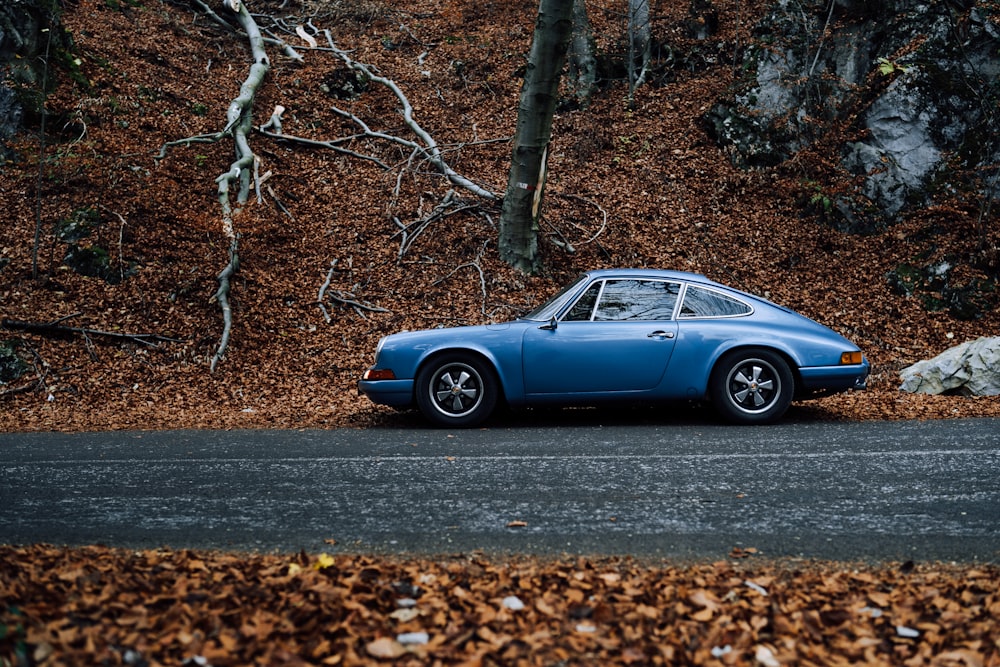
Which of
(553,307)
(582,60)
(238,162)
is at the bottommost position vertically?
(553,307)

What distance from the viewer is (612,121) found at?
724 inches

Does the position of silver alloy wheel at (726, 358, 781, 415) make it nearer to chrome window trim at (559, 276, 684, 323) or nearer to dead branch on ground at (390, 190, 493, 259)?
chrome window trim at (559, 276, 684, 323)

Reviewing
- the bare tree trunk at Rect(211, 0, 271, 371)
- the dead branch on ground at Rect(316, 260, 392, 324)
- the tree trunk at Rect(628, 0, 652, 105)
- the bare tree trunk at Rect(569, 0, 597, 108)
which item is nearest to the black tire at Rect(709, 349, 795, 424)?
the dead branch on ground at Rect(316, 260, 392, 324)

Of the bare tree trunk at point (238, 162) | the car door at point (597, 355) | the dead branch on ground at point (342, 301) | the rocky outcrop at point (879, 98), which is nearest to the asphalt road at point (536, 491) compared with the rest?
the car door at point (597, 355)

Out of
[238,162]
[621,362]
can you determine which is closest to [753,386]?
[621,362]

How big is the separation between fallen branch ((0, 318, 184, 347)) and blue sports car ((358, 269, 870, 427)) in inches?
203

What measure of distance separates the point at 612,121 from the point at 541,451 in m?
13.4

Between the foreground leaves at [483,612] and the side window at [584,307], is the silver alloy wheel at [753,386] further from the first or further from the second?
the foreground leaves at [483,612]

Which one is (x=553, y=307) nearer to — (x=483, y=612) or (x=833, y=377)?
(x=833, y=377)

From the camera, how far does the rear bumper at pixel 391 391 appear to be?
7.81m

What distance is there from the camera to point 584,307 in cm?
798

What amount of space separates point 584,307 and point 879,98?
A: 10.3m

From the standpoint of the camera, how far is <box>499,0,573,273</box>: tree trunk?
11914 millimetres

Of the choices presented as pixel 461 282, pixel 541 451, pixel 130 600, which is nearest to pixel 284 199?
pixel 461 282
